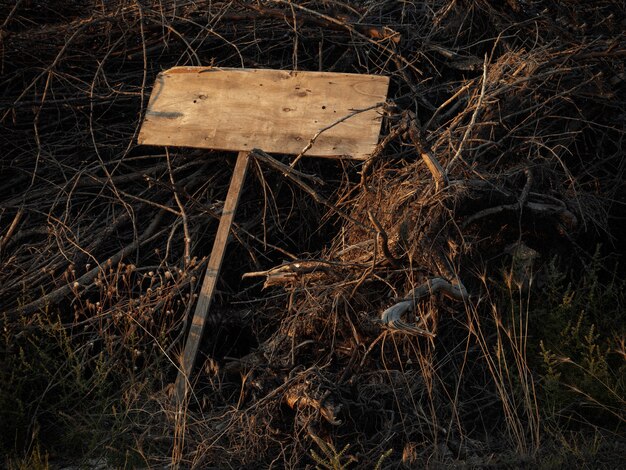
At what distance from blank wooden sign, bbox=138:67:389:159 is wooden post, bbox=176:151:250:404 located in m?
0.19

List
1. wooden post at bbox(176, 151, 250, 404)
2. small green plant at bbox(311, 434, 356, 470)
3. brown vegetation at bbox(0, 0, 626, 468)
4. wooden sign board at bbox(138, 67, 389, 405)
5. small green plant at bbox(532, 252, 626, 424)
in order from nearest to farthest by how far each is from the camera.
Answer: small green plant at bbox(311, 434, 356, 470), brown vegetation at bbox(0, 0, 626, 468), small green plant at bbox(532, 252, 626, 424), wooden post at bbox(176, 151, 250, 404), wooden sign board at bbox(138, 67, 389, 405)

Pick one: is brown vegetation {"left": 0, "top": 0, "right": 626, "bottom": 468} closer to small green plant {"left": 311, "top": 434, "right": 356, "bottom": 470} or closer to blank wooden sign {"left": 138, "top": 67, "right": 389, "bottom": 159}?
small green plant {"left": 311, "top": 434, "right": 356, "bottom": 470}

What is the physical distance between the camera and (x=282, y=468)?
13.0 ft

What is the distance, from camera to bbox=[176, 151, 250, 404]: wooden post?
4.45m

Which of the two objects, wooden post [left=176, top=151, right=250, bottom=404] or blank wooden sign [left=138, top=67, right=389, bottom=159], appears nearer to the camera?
wooden post [left=176, top=151, right=250, bottom=404]

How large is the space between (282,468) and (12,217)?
259 cm

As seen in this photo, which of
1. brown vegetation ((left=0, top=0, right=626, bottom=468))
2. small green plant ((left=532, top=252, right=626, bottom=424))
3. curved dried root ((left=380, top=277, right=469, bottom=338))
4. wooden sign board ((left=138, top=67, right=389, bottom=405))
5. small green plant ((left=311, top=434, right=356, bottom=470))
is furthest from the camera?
wooden sign board ((left=138, top=67, right=389, bottom=405))

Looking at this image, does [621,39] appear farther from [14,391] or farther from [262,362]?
[14,391]

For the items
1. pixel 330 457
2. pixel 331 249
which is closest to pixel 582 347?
pixel 331 249

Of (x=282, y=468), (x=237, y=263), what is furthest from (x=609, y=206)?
(x=282, y=468)

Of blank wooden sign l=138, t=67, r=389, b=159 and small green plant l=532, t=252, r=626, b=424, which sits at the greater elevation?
blank wooden sign l=138, t=67, r=389, b=159

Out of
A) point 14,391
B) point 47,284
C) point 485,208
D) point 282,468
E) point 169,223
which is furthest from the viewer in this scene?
point 169,223

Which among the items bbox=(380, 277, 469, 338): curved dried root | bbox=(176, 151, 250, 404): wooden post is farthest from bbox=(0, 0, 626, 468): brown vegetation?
bbox=(176, 151, 250, 404): wooden post

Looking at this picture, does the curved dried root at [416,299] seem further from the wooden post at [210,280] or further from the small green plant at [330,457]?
the wooden post at [210,280]
